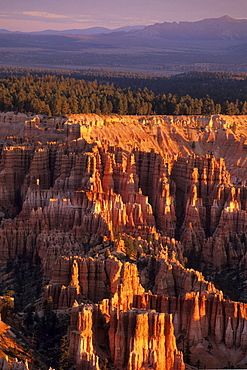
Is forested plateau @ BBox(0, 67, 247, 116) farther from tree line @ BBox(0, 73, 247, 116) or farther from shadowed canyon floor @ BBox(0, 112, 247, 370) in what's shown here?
shadowed canyon floor @ BBox(0, 112, 247, 370)

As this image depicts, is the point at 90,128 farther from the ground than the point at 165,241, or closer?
farther from the ground

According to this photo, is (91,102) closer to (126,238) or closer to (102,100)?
(102,100)

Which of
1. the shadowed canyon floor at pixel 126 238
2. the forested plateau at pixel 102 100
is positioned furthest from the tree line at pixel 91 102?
the shadowed canyon floor at pixel 126 238

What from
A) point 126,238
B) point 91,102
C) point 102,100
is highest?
point 91,102

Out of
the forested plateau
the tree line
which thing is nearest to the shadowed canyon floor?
the tree line

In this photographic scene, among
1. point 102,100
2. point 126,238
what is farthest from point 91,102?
point 126,238

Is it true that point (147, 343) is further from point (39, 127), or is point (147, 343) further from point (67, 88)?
point (67, 88)

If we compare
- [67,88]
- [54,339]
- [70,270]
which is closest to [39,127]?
[67,88]
